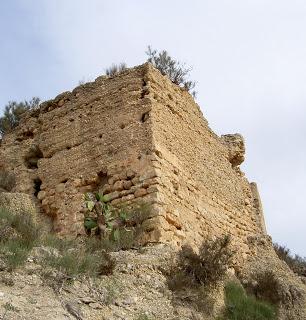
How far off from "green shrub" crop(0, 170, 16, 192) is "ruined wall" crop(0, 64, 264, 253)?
0.45ft

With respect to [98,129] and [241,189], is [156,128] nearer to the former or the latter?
[98,129]

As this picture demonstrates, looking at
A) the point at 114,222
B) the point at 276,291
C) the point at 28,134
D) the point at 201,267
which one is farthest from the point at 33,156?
the point at 276,291

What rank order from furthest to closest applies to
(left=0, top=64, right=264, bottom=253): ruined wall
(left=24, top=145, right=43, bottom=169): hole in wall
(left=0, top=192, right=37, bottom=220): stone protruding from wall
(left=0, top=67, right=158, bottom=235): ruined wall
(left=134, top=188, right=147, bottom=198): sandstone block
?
(left=24, top=145, right=43, bottom=169): hole in wall → (left=0, top=192, right=37, bottom=220): stone protruding from wall → (left=0, top=67, right=158, bottom=235): ruined wall → (left=0, top=64, right=264, bottom=253): ruined wall → (left=134, top=188, right=147, bottom=198): sandstone block

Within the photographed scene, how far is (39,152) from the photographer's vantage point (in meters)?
11.5

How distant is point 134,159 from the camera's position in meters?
9.80

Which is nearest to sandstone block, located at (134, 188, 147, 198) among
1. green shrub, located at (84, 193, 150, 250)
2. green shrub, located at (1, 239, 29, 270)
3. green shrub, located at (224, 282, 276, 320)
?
green shrub, located at (84, 193, 150, 250)

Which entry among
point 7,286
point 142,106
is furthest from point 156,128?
point 7,286

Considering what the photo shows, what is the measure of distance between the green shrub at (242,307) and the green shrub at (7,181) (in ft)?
15.0

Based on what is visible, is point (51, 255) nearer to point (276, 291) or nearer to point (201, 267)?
point (201, 267)

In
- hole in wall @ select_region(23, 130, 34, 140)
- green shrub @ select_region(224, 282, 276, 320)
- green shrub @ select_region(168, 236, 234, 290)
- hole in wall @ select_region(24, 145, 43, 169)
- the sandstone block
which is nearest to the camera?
green shrub @ select_region(168, 236, 234, 290)

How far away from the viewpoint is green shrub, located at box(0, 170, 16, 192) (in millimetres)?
11148

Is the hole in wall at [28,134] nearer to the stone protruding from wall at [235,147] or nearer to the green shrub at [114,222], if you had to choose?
the green shrub at [114,222]

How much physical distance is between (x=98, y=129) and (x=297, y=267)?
574cm

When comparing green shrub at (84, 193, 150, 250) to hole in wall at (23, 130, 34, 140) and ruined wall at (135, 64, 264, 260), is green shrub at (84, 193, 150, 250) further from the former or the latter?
hole in wall at (23, 130, 34, 140)
